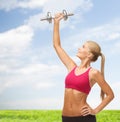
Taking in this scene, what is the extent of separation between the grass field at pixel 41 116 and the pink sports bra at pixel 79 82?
797 cm

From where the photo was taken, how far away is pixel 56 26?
5.05 m

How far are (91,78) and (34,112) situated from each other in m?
10.6

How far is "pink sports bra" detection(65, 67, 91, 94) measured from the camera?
4.35 metres

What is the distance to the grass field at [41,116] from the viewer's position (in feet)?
41.4

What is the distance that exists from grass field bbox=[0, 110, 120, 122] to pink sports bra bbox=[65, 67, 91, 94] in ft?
26.1

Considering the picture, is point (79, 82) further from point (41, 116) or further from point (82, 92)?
point (41, 116)

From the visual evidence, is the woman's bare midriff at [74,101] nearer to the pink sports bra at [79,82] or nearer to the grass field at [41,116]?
the pink sports bra at [79,82]

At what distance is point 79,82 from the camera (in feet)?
14.3

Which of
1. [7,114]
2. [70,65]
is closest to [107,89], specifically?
[70,65]

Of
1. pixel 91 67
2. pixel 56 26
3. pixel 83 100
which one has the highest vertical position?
pixel 56 26

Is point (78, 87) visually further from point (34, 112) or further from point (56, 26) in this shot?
point (34, 112)

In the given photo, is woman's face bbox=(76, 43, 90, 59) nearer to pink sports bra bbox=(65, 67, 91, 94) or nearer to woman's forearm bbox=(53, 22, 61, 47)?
pink sports bra bbox=(65, 67, 91, 94)

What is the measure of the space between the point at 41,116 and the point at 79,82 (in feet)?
31.1

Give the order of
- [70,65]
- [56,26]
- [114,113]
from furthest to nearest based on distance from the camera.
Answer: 1. [114,113]
2. [56,26]
3. [70,65]
